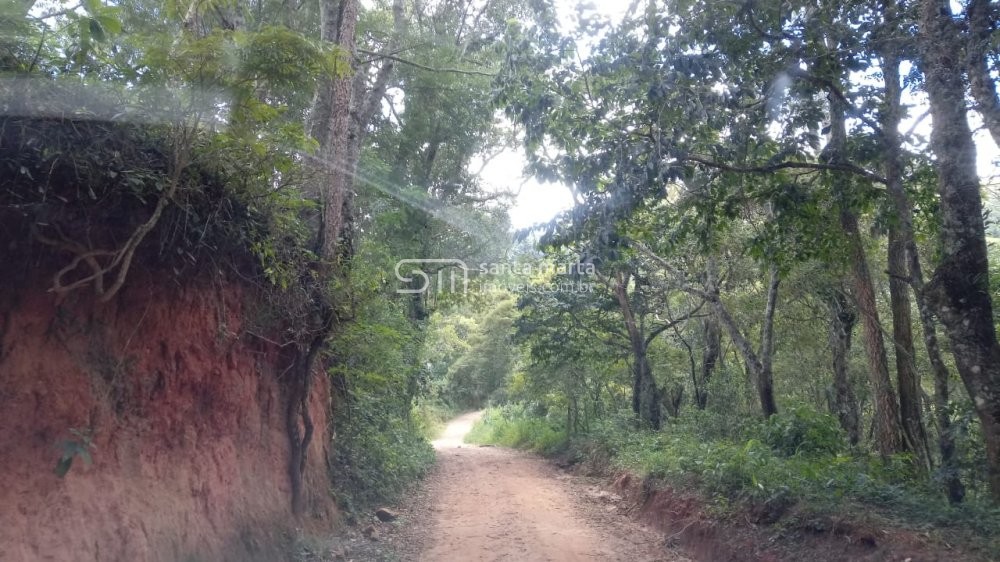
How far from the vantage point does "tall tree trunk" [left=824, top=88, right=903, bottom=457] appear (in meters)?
9.49

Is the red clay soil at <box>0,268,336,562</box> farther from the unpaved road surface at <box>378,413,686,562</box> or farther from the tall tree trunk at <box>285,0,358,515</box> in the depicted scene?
the unpaved road surface at <box>378,413,686,562</box>

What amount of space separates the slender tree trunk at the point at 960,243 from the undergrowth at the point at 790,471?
716mm

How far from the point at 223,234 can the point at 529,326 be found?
13635mm

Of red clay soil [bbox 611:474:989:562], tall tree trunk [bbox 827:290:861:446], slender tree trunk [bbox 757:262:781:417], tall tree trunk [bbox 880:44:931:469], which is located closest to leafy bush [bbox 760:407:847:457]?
tall tree trunk [bbox 880:44:931:469]

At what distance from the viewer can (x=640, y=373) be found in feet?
60.8

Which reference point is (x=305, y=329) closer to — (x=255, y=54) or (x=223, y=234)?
(x=223, y=234)

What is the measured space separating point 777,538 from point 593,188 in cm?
460

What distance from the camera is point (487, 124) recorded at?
723 inches

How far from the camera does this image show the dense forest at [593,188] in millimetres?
5312

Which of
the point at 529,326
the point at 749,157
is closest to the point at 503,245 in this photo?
the point at 529,326

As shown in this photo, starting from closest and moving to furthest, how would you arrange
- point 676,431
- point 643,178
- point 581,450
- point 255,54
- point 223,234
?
1. point 255,54
2. point 223,234
3. point 643,178
4. point 676,431
5. point 581,450

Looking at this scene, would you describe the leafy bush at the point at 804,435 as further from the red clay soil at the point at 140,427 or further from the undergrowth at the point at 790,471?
the red clay soil at the point at 140,427

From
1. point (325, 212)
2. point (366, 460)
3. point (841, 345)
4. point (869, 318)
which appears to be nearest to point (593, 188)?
point (325, 212)

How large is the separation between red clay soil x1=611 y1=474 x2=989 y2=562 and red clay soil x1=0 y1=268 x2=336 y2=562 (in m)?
4.99
